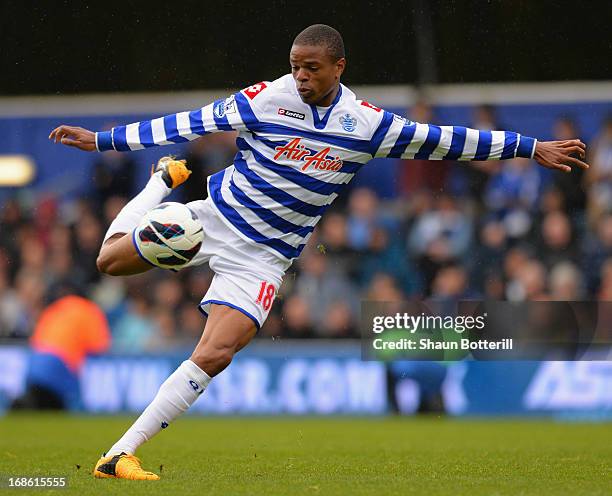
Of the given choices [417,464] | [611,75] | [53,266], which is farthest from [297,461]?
[53,266]

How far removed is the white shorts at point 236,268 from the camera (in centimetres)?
639

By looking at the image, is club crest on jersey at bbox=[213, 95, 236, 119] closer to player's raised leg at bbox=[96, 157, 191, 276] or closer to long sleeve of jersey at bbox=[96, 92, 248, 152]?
long sleeve of jersey at bbox=[96, 92, 248, 152]

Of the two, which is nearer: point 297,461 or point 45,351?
point 297,461

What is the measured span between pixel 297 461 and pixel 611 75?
5.46m

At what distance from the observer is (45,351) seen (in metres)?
12.3

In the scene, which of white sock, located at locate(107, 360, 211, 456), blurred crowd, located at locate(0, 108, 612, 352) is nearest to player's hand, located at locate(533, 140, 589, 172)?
white sock, located at locate(107, 360, 211, 456)

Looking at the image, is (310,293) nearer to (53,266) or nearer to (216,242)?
(53,266)

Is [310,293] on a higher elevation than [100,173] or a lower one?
lower

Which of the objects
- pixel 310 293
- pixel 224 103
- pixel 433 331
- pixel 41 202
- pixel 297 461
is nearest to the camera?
pixel 224 103

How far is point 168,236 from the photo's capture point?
6.01 m

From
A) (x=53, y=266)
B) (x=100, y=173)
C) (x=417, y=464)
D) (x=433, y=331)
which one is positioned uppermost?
(x=100, y=173)

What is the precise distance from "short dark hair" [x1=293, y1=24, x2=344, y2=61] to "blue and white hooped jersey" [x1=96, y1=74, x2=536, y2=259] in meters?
0.26

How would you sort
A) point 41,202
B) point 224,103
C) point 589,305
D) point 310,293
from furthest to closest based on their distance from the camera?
point 41,202, point 310,293, point 589,305, point 224,103

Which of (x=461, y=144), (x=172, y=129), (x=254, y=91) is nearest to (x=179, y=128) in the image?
(x=172, y=129)
